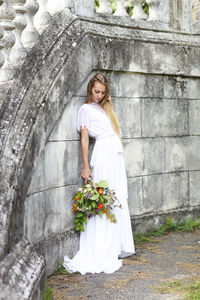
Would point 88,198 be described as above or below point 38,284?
above

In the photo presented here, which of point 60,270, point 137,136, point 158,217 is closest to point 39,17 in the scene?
point 137,136

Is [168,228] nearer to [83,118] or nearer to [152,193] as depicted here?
[152,193]

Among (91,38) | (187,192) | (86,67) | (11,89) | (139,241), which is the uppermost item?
(91,38)

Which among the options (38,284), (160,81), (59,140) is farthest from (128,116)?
(38,284)

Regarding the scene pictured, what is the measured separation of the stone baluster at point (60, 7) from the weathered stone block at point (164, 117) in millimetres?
1639

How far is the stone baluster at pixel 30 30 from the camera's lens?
Answer: 4.78 metres

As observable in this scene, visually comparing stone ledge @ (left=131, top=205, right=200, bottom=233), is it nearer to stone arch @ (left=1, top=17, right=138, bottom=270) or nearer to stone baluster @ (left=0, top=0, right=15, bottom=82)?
stone arch @ (left=1, top=17, right=138, bottom=270)

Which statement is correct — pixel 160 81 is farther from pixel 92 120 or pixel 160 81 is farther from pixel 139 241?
pixel 139 241

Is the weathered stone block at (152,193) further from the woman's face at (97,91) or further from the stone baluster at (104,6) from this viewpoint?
the stone baluster at (104,6)

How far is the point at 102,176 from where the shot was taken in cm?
549

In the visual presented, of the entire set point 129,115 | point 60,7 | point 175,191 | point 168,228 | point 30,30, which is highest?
point 60,7

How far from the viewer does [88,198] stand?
5.25m

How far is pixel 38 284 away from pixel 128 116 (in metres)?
2.91

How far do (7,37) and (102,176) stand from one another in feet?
6.23
